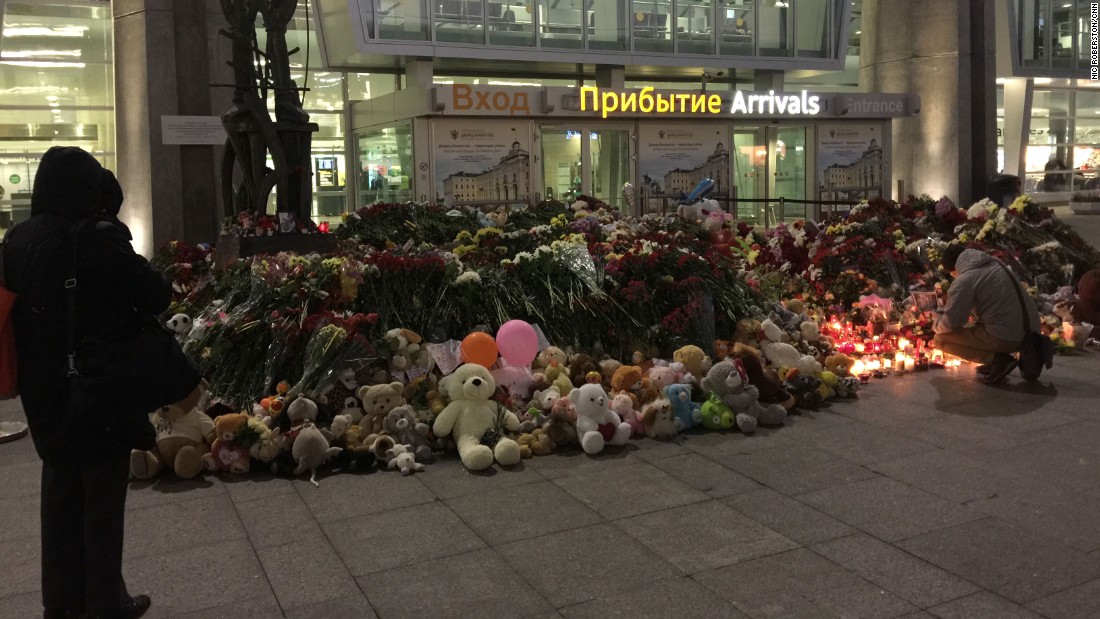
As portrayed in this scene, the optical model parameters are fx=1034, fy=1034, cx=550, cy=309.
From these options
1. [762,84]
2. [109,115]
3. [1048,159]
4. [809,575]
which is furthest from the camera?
[1048,159]

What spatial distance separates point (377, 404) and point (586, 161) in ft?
46.3

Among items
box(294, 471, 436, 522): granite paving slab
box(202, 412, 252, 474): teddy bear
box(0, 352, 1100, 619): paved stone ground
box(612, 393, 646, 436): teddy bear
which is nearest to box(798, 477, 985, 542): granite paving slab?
box(0, 352, 1100, 619): paved stone ground

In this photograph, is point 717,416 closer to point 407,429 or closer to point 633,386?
point 633,386

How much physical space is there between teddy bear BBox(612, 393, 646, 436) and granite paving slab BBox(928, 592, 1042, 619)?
9.40 ft

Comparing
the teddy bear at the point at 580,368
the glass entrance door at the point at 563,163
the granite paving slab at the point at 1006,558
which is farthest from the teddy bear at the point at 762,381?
the glass entrance door at the point at 563,163

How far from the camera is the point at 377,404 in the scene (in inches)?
263

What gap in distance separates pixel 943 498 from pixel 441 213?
6.71m

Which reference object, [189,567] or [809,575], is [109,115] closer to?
[189,567]

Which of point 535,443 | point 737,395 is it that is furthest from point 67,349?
point 737,395

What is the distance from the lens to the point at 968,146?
26500 millimetres

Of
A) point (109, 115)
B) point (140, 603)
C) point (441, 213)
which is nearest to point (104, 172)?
point (140, 603)

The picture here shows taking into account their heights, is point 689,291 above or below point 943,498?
above

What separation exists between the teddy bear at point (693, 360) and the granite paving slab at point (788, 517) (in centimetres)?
191

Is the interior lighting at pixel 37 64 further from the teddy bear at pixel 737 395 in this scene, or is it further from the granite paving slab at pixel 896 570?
the granite paving slab at pixel 896 570
